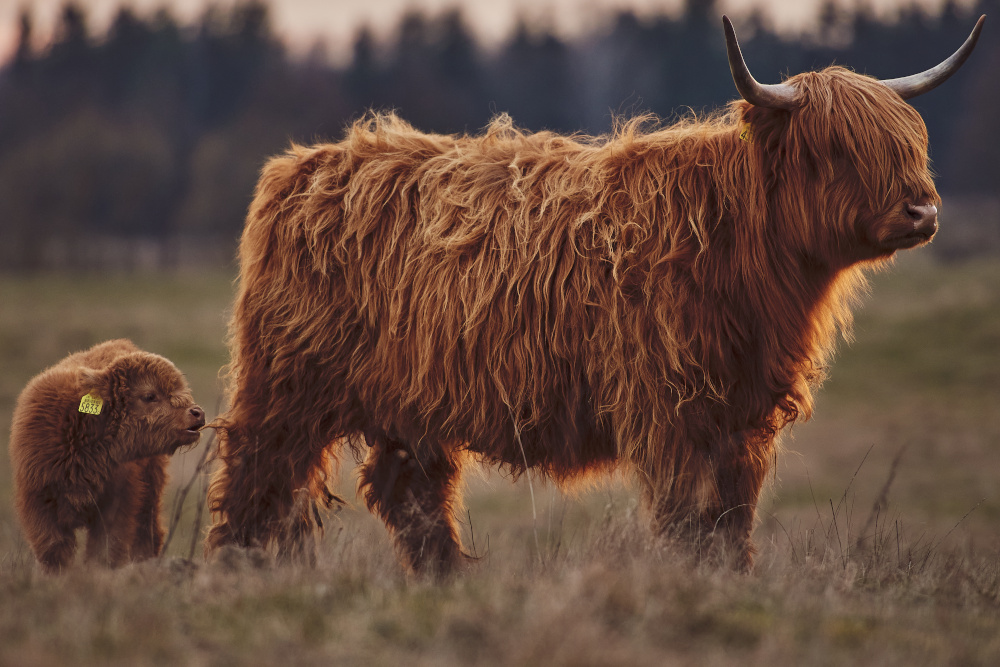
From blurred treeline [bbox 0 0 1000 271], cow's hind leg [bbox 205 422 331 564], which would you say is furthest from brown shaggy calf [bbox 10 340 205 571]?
blurred treeline [bbox 0 0 1000 271]

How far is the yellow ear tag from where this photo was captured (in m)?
4.53

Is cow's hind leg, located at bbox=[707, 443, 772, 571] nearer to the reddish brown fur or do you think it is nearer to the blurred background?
the reddish brown fur

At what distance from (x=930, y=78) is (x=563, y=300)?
1.93 m

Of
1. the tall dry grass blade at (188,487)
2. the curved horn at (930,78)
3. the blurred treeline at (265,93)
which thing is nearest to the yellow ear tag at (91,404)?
the tall dry grass blade at (188,487)

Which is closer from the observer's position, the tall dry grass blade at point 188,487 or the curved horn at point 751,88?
the curved horn at point 751,88

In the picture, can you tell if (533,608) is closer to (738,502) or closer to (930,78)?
(738,502)

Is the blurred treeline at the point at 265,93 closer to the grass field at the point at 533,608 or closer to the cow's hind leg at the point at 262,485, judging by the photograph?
the cow's hind leg at the point at 262,485

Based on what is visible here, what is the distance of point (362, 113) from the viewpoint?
69.2ft

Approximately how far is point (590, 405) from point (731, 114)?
1537 mm

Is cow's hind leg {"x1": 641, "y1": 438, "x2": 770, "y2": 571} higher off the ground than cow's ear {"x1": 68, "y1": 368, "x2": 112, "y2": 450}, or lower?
lower

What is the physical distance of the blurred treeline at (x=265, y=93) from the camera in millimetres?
41469

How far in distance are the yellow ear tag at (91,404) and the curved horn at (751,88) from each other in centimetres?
337

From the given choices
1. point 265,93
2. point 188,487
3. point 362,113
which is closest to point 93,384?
point 188,487

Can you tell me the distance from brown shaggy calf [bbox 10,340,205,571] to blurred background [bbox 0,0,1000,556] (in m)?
8.26
